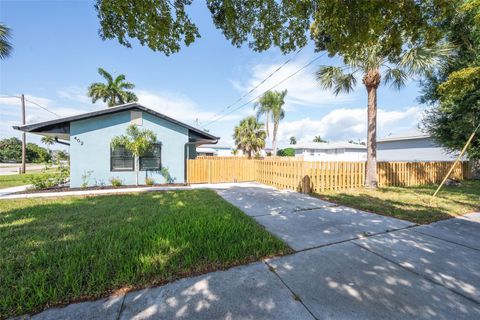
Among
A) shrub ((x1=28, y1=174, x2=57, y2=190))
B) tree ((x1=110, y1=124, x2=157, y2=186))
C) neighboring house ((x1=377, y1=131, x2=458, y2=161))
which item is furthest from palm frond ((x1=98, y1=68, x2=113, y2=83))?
neighboring house ((x1=377, y1=131, x2=458, y2=161))

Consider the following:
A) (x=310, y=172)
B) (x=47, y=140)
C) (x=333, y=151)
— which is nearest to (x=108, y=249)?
(x=310, y=172)

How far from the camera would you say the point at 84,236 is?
11.5 ft

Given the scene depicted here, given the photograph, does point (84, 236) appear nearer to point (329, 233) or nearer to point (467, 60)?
point (329, 233)

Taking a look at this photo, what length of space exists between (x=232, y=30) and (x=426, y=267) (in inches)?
205

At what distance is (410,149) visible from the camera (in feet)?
64.2

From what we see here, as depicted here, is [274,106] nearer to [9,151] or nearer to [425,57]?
[425,57]

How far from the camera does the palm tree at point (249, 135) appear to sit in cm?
2170

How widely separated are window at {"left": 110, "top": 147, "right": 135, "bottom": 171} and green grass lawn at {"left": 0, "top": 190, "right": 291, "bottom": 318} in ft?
16.5

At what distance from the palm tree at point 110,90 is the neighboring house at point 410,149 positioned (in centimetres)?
2986

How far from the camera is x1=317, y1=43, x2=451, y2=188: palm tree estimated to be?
7977 millimetres

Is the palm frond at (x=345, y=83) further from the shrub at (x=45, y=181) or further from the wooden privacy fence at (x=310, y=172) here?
the shrub at (x=45, y=181)

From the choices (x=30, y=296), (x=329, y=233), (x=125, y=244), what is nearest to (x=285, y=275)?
(x=329, y=233)

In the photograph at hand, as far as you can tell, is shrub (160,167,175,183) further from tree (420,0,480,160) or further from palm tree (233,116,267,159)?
tree (420,0,480,160)

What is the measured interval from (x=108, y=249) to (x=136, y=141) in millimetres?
7248
